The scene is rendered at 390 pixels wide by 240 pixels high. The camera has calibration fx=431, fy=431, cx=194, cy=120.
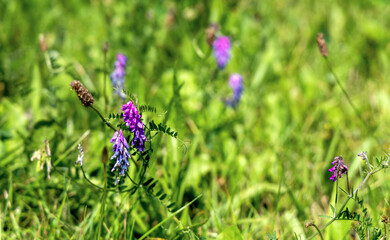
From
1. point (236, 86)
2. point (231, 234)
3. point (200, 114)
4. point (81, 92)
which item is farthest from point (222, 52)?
point (81, 92)

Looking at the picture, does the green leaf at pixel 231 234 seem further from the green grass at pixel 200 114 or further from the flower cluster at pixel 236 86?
the flower cluster at pixel 236 86

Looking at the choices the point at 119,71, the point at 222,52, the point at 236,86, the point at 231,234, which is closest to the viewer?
the point at 231,234

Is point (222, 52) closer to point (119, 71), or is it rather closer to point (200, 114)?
point (200, 114)

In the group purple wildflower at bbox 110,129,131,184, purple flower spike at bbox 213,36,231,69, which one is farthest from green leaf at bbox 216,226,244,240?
purple flower spike at bbox 213,36,231,69

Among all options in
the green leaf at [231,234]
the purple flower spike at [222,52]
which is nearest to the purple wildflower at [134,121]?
the green leaf at [231,234]

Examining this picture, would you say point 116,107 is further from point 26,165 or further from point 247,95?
point 247,95

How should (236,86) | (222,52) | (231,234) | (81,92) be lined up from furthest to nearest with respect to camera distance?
(222,52)
(236,86)
(231,234)
(81,92)

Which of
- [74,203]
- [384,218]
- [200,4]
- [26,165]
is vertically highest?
[200,4]

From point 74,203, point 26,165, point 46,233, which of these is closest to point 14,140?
point 26,165
